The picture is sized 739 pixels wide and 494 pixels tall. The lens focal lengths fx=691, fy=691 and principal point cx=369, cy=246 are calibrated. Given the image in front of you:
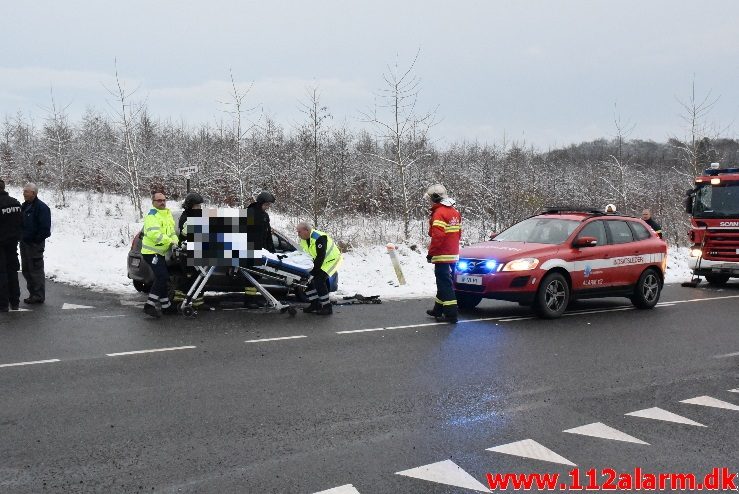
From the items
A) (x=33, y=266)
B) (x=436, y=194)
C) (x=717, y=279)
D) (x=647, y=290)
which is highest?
(x=436, y=194)

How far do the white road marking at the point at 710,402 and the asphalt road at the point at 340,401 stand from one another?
4 centimetres

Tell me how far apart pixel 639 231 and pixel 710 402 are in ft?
22.7

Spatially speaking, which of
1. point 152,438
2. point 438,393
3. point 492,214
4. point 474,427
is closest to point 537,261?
point 438,393

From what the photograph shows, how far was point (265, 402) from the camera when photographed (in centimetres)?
574

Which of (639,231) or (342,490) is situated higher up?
(639,231)

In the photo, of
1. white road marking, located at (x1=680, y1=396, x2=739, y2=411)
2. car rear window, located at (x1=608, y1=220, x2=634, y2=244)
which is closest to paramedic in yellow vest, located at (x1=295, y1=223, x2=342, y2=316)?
car rear window, located at (x1=608, y1=220, x2=634, y2=244)

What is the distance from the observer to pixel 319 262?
35.2 feet

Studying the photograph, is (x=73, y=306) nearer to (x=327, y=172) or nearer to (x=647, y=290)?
(x=647, y=290)

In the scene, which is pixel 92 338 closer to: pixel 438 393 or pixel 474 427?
pixel 438 393

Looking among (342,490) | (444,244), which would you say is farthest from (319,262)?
(342,490)

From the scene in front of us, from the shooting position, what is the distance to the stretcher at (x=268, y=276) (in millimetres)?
10281

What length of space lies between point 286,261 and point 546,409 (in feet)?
22.2

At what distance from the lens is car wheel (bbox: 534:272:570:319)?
10.7 m

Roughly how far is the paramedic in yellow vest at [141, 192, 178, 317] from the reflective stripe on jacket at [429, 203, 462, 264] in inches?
153
